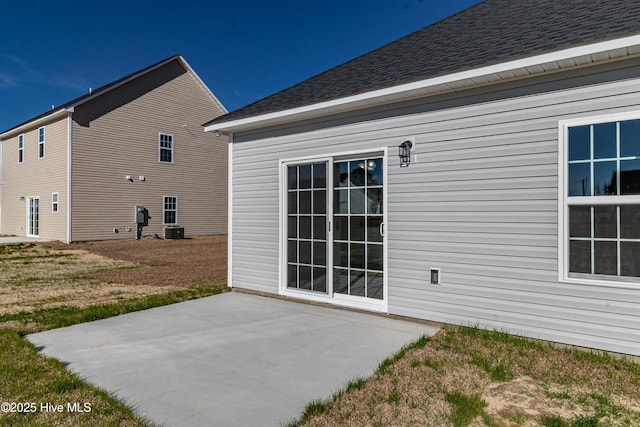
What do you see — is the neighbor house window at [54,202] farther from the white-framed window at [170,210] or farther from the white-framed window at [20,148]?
the white-framed window at [20,148]

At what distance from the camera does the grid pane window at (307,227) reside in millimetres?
5328

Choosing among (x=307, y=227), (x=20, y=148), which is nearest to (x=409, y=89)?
(x=307, y=227)

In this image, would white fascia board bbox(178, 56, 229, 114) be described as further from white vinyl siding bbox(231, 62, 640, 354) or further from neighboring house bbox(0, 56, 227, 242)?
white vinyl siding bbox(231, 62, 640, 354)

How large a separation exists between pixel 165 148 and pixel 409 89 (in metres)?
14.2

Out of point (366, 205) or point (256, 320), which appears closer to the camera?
point (256, 320)

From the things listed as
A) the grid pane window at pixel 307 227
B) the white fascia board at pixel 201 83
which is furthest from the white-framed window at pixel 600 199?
the white fascia board at pixel 201 83

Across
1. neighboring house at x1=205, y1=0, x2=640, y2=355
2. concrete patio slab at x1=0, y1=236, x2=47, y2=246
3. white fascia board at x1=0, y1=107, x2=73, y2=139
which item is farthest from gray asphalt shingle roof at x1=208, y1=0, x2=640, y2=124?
concrete patio slab at x1=0, y1=236, x2=47, y2=246

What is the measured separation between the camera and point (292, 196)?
5680 mm

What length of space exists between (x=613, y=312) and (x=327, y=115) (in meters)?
3.85

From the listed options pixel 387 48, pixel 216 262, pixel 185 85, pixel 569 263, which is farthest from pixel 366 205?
pixel 185 85

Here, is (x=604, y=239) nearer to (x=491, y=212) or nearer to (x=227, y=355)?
(x=491, y=212)

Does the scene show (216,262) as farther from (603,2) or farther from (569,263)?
(603,2)

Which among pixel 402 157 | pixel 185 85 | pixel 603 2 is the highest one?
pixel 185 85

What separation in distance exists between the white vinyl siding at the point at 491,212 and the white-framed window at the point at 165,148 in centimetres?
1286
